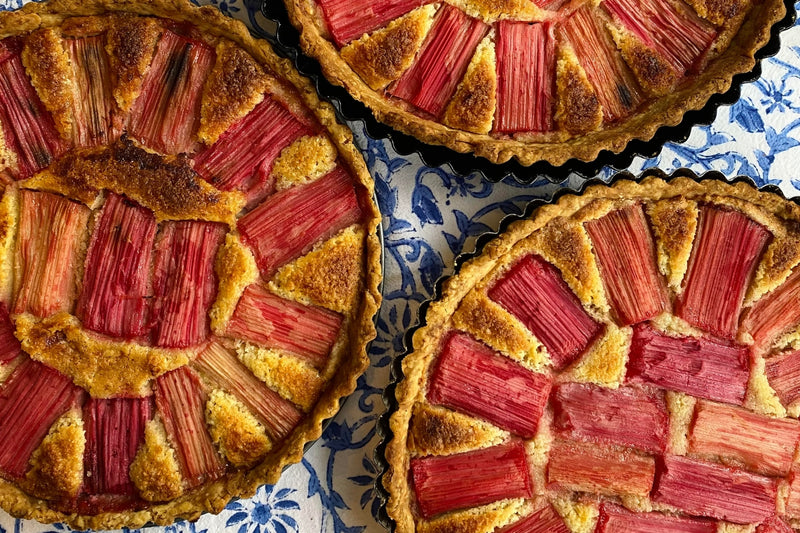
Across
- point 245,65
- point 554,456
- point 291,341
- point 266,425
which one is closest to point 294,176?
point 245,65

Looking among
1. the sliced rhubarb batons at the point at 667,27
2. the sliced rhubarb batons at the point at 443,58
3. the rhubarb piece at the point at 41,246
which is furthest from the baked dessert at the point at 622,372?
the rhubarb piece at the point at 41,246

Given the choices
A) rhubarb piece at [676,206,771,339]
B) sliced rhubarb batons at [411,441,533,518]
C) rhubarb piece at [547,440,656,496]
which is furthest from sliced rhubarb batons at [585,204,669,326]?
sliced rhubarb batons at [411,441,533,518]

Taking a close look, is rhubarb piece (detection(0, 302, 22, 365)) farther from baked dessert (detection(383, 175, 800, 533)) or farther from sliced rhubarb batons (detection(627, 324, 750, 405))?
sliced rhubarb batons (detection(627, 324, 750, 405))

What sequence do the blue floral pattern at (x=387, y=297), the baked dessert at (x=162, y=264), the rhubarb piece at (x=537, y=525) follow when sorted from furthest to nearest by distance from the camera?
1. the blue floral pattern at (x=387, y=297)
2. the rhubarb piece at (x=537, y=525)
3. the baked dessert at (x=162, y=264)

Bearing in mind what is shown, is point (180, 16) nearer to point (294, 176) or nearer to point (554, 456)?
point (294, 176)

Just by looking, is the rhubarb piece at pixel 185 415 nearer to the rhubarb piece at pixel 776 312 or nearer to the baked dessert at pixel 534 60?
the baked dessert at pixel 534 60

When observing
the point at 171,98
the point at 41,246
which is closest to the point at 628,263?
the point at 171,98

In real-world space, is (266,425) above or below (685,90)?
below
